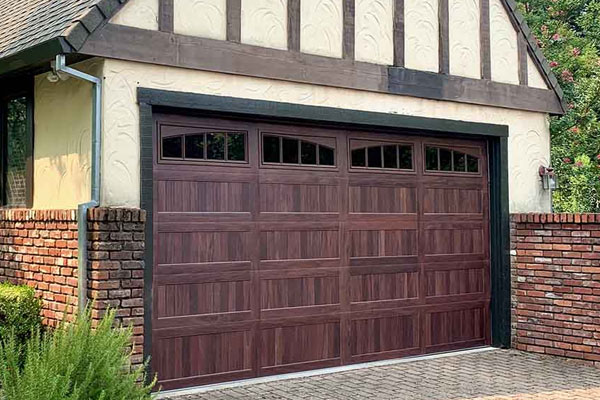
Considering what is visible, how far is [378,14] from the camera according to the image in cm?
860

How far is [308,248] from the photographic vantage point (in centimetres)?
820

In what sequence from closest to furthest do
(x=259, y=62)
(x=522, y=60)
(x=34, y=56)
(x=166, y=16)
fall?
(x=34, y=56)
(x=166, y=16)
(x=259, y=62)
(x=522, y=60)

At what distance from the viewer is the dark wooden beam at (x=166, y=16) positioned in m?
7.02

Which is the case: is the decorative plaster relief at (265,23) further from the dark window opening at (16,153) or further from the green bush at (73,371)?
the green bush at (73,371)

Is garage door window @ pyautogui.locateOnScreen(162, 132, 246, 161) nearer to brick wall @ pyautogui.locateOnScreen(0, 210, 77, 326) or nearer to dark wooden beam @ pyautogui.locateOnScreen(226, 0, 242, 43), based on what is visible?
dark wooden beam @ pyautogui.locateOnScreen(226, 0, 242, 43)

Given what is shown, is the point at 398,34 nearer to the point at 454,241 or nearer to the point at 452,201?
the point at 452,201

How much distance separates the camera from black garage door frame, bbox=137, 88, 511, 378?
273 inches

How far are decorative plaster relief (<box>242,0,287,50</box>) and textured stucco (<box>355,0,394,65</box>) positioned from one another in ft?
3.23

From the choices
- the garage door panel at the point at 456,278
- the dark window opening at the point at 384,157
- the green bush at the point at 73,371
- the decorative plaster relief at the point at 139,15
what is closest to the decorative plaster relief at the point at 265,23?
the decorative plaster relief at the point at 139,15

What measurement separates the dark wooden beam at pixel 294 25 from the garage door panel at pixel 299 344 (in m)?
2.90

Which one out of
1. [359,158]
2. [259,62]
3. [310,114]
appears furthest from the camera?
[359,158]

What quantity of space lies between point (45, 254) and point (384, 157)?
3.87 metres

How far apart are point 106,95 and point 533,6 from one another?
12.4 m

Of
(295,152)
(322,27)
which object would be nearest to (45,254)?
(295,152)
